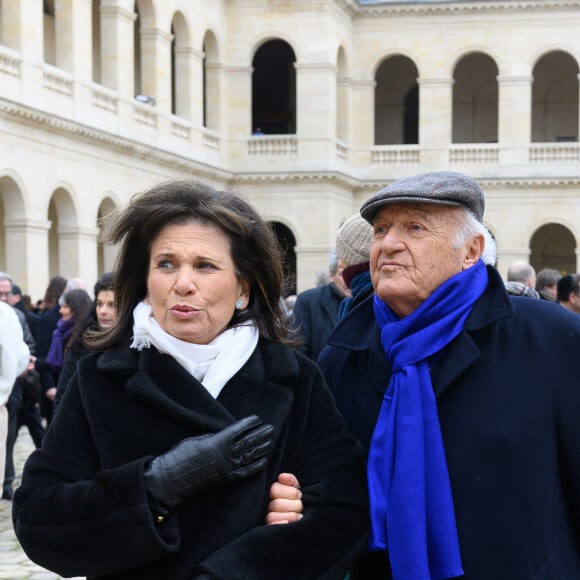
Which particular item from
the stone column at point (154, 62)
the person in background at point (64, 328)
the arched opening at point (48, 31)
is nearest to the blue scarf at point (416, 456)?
the person in background at point (64, 328)

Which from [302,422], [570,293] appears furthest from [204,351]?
[570,293]

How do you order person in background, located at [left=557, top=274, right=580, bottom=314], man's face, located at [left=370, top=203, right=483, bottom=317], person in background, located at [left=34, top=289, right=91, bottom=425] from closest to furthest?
man's face, located at [left=370, top=203, right=483, bottom=317] < person in background, located at [left=34, top=289, right=91, bottom=425] < person in background, located at [left=557, top=274, right=580, bottom=314]

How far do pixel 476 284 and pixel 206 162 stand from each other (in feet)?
88.2

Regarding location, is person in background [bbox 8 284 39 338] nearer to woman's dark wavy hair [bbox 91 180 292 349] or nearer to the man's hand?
woman's dark wavy hair [bbox 91 180 292 349]

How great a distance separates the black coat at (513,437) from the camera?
2.94m

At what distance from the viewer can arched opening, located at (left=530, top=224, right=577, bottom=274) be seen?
37.8 metres

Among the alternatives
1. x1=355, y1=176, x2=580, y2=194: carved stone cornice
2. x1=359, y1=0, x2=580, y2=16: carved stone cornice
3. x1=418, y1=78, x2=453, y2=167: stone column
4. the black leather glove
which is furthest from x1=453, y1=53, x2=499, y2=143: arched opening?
the black leather glove

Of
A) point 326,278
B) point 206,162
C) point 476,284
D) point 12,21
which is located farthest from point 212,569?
point 206,162

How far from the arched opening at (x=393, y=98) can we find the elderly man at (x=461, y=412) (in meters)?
34.3

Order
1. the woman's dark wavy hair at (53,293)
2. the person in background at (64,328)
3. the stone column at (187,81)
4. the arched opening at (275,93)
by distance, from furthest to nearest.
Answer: the arched opening at (275,93) → the stone column at (187,81) → the woman's dark wavy hair at (53,293) → the person in background at (64,328)

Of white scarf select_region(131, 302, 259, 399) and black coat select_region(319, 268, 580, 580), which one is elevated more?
white scarf select_region(131, 302, 259, 399)

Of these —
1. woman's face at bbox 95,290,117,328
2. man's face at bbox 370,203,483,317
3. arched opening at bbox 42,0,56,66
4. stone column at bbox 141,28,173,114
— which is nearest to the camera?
man's face at bbox 370,203,483,317

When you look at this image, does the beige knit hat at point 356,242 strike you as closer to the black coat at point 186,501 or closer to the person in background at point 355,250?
the person in background at point 355,250

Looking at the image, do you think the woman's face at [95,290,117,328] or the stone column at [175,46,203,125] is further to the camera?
the stone column at [175,46,203,125]
